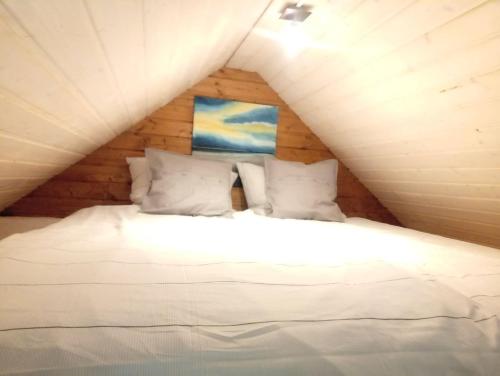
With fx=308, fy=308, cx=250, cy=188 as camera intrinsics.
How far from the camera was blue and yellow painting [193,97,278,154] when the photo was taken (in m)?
2.43

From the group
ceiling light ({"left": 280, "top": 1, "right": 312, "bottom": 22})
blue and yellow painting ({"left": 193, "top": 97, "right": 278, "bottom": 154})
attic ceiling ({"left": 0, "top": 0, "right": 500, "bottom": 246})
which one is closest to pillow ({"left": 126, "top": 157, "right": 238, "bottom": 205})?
attic ceiling ({"left": 0, "top": 0, "right": 500, "bottom": 246})

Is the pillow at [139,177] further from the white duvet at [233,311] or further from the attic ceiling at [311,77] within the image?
the white duvet at [233,311]

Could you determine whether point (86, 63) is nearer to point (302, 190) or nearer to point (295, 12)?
point (295, 12)

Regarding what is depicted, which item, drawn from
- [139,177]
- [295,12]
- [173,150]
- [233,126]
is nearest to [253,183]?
[233,126]

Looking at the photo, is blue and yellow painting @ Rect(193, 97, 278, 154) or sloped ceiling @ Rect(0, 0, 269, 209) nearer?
sloped ceiling @ Rect(0, 0, 269, 209)

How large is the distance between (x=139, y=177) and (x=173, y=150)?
1.23ft

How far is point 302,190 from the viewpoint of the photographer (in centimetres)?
209

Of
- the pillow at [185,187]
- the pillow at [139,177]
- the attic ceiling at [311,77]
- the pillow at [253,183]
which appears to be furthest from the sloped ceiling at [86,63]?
the pillow at [253,183]

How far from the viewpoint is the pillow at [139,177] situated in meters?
2.04

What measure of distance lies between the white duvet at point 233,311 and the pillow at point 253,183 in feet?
3.60

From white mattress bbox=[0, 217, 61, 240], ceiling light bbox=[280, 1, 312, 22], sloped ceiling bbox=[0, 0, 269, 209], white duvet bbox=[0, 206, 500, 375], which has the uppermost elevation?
ceiling light bbox=[280, 1, 312, 22]

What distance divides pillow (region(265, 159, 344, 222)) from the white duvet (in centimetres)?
89

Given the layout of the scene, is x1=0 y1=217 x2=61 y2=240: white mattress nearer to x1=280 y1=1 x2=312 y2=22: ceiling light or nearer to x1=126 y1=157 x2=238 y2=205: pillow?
x1=126 y1=157 x2=238 y2=205: pillow

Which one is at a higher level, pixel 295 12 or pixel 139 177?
pixel 295 12
